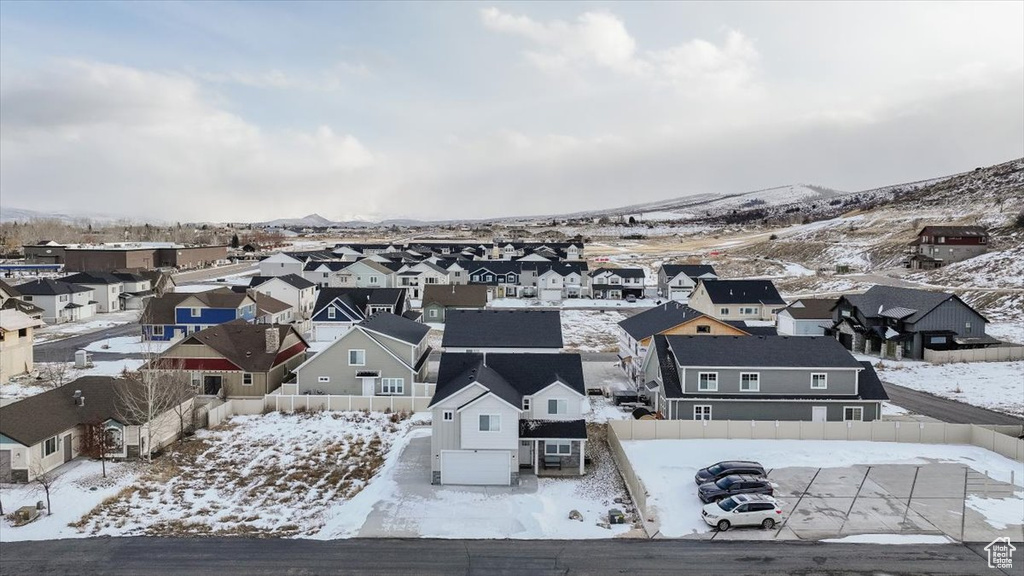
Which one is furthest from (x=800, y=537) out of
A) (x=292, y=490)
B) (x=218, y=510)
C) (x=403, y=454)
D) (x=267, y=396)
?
(x=267, y=396)

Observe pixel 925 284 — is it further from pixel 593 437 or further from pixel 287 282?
pixel 287 282

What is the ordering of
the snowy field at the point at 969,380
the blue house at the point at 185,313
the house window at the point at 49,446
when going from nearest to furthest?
the house window at the point at 49,446 → the snowy field at the point at 969,380 → the blue house at the point at 185,313

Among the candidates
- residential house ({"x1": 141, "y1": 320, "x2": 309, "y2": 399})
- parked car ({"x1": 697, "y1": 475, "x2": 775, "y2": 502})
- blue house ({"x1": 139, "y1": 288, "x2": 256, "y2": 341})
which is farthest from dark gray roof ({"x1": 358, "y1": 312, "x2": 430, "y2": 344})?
blue house ({"x1": 139, "y1": 288, "x2": 256, "y2": 341})

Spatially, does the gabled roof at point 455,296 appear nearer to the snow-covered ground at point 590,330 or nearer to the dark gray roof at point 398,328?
the snow-covered ground at point 590,330

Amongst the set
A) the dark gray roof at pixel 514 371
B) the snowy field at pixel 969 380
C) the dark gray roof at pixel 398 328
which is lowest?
the snowy field at pixel 969 380

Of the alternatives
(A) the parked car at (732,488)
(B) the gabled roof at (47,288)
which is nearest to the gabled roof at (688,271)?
(A) the parked car at (732,488)

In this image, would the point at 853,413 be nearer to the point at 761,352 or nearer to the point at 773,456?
the point at 761,352

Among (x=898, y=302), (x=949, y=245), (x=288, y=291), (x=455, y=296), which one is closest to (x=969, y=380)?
(x=898, y=302)
